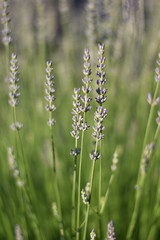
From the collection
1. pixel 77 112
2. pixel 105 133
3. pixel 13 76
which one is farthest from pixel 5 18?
pixel 105 133

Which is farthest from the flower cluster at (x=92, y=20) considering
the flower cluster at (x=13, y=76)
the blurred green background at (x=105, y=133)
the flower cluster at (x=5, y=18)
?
the flower cluster at (x=13, y=76)

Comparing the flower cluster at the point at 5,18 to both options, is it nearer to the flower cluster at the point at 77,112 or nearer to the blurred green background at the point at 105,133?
the blurred green background at the point at 105,133

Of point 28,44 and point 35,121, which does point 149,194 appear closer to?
point 35,121

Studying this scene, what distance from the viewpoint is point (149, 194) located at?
6.64ft

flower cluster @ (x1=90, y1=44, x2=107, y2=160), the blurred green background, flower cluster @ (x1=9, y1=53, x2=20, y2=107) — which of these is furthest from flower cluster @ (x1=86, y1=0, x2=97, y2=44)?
flower cluster @ (x1=90, y1=44, x2=107, y2=160)

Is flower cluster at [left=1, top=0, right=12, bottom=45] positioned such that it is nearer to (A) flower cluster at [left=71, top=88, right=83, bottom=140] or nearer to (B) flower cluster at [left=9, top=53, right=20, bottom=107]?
(B) flower cluster at [left=9, top=53, right=20, bottom=107]

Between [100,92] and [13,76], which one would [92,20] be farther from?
[100,92]

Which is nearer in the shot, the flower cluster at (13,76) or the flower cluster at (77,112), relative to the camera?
the flower cluster at (77,112)

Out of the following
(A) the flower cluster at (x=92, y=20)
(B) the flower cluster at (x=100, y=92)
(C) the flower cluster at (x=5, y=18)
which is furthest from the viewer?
(A) the flower cluster at (x=92, y=20)

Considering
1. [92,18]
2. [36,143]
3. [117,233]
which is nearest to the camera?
[92,18]

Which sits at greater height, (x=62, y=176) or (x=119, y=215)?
(x=62, y=176)

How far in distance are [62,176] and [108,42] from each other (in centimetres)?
112

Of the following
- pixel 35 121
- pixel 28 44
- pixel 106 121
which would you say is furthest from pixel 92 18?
pixel 28 44

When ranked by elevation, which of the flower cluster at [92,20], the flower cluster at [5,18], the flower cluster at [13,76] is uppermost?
the flower cluster at [92,20]
